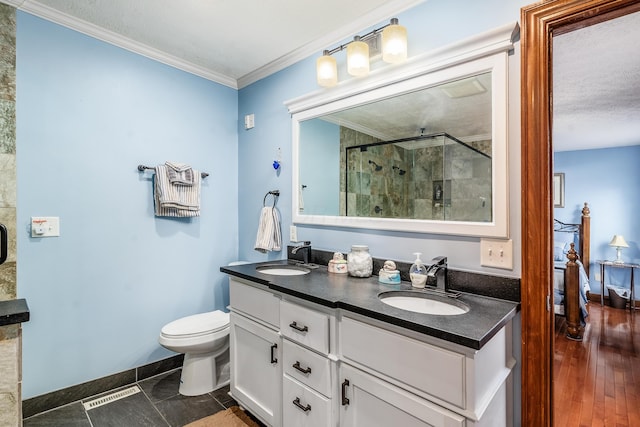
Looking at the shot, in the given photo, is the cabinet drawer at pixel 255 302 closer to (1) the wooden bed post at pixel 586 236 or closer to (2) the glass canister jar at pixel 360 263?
(2) the glass canister jar at pixel 360 263

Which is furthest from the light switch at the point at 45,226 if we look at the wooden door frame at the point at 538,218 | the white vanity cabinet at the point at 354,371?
the wooden door frame at the point at 538,218

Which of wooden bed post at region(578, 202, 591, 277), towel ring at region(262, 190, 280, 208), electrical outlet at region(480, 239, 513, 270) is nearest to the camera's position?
electrical outlet at region(480, 239, 513, 270)

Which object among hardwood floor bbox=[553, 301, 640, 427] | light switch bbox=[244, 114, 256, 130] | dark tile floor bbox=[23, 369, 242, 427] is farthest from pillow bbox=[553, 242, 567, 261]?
dark tile floor bbox=[23, 369, 242, 427]

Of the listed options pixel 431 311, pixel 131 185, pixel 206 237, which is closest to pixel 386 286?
pixel 431 311

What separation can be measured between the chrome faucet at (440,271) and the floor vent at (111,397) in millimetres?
2024

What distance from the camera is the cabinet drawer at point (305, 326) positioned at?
1.33m

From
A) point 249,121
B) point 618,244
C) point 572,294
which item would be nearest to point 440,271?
point 249,121

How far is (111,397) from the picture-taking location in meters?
2.01

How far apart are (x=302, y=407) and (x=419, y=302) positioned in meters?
0.70

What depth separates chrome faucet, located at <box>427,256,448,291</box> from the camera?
4.71ft

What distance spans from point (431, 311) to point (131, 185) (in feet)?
6.71

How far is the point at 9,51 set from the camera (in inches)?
68.8

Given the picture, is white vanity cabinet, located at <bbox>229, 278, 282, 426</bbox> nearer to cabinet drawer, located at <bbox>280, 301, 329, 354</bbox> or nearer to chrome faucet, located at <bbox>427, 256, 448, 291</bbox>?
cabinet drawer, located at <bbox>280, 301, 329, 354</bbox>

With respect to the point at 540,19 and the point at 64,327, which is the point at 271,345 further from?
the point at 540,19
